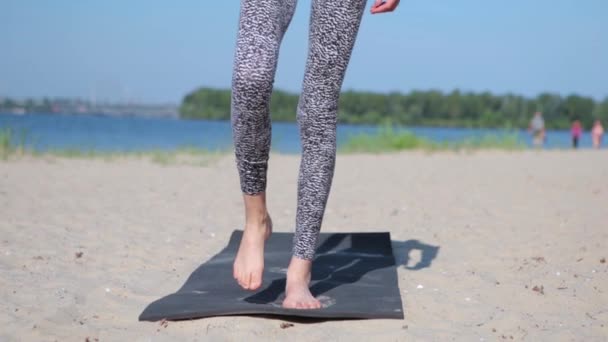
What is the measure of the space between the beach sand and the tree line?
2050 inches

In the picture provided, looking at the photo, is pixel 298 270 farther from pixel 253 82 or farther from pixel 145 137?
pixel 145 137

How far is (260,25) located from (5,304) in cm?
141

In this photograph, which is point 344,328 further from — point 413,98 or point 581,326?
point 413,98

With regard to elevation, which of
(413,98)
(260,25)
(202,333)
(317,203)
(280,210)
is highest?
(260,25)

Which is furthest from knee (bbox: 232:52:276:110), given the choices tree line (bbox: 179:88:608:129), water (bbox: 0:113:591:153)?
tree line (bbox: 179:88:608:129)

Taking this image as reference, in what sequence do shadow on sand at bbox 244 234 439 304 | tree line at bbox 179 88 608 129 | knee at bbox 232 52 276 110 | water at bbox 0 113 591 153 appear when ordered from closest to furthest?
knee at bbox 232 52 276 110, shadow on sand at bbox 244 234 439 304, water at bbox 0 113 591 153, tree line at bbox 179 88 608 129

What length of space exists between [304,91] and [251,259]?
62cm

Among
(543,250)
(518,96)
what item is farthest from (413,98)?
(543,250)

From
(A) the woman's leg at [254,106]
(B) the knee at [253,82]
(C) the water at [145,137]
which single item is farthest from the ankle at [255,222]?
(C) the water at [145,137]

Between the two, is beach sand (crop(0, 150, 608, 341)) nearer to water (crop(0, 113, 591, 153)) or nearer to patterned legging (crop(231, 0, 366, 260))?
patterned legging (crop(231, 0, 366, 260))

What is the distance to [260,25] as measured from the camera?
2615mm

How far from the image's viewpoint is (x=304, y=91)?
2740mm

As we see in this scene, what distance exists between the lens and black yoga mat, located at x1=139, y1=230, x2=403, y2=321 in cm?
271

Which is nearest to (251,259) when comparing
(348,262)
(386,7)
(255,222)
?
(255,222)
